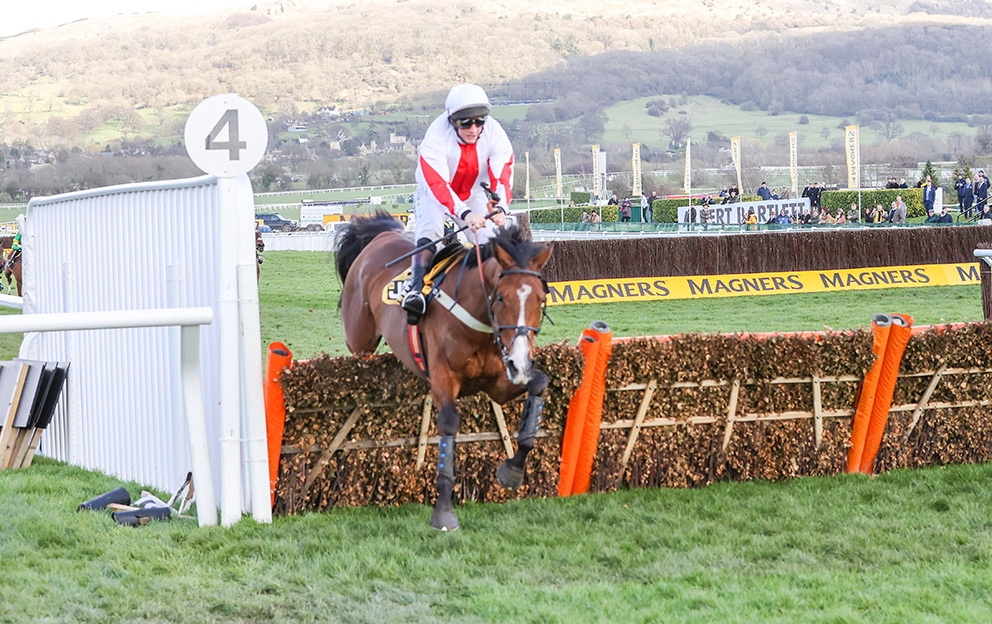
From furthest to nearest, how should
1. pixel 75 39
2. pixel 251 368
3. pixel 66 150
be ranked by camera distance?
pixel 75 39 < pixel 66 150 < pixel 251 368

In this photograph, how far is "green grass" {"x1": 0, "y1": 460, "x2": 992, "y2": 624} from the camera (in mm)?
3633

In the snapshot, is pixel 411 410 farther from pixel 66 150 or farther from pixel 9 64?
pixel 9 64

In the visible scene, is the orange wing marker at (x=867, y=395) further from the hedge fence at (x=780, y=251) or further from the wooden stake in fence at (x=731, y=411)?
the hedge fence at (x=780, y=251)

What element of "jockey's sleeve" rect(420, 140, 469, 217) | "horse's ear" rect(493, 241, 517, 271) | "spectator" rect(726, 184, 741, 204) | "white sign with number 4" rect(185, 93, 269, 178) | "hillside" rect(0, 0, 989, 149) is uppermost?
"hillside" rect(0, 0, 989, 149)

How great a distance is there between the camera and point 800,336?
565cm

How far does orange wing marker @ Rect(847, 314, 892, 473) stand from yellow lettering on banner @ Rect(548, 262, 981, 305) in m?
10.6

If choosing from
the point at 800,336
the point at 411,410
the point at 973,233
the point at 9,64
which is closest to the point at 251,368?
the point at 411,410

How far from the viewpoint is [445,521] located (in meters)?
4.66

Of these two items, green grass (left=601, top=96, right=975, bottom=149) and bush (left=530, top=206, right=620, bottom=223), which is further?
green grass (left=601, top=96, right=975, bottom=149)

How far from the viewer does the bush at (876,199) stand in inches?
1140

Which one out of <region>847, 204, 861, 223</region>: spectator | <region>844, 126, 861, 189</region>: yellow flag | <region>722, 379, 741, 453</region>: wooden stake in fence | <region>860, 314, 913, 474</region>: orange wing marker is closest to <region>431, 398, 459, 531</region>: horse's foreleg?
<region>722, 379, 741, 453</region>: wooden stake in fence

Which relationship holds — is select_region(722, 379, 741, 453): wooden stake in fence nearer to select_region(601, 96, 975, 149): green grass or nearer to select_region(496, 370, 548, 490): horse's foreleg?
select_region(496, 370, 548, 490): horse's foreleg

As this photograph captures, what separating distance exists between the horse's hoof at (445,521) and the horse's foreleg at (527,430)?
0.90ft

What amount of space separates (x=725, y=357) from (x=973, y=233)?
45.6 feet
